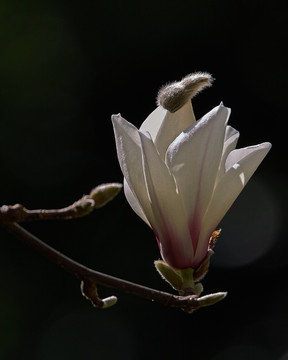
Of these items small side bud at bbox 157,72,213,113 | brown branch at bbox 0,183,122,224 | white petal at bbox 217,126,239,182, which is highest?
small side bud at bbox 157,72,213,113

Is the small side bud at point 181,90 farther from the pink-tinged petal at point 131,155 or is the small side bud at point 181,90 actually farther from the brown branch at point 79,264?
the brown branch at point 79,264

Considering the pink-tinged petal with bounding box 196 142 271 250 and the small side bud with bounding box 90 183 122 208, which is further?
the pink-tinged petal with bounding box 196 142 271 250

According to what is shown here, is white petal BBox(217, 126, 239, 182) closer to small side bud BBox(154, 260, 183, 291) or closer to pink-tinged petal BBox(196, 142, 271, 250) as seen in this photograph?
pink-tinged petal BBox(196, 142, 271, 250)

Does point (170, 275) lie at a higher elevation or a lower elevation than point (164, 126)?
lower

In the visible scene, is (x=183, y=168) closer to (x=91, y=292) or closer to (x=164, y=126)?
(x=164, y=126)

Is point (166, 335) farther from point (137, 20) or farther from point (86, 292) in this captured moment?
point (86, 292)

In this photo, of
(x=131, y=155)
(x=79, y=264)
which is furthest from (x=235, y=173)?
(x=79, y=264)

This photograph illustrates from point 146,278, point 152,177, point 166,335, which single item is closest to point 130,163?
point 152,177

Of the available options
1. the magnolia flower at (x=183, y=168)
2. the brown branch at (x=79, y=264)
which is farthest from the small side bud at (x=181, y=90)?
the brown branch at (x=79, y=264)

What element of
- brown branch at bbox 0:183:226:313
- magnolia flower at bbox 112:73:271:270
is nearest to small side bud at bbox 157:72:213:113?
magnolia flower at bbox 112:73:271:270
